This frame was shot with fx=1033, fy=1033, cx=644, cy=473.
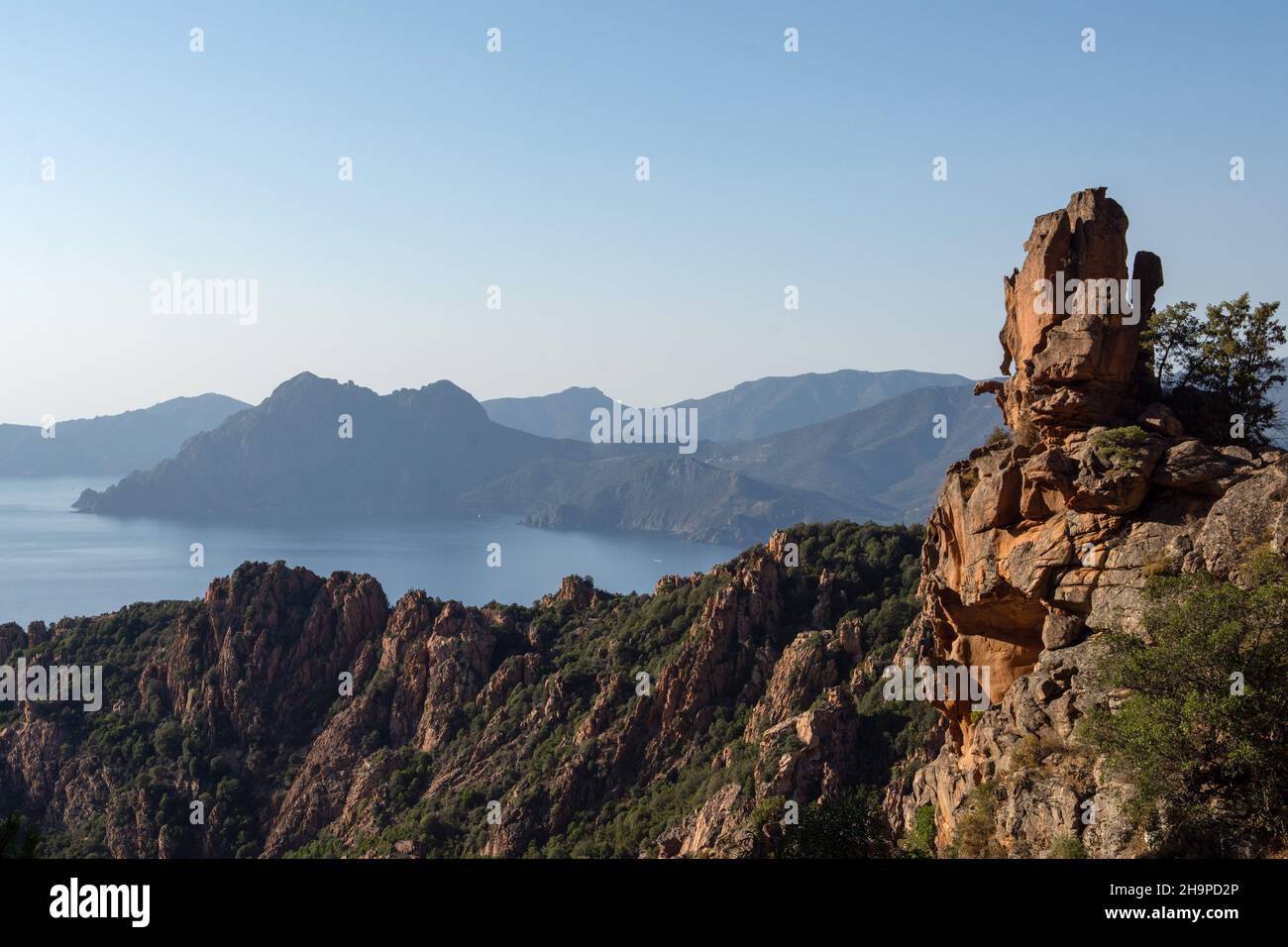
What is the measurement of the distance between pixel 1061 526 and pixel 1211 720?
7.41 m

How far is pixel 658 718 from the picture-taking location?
54.3m

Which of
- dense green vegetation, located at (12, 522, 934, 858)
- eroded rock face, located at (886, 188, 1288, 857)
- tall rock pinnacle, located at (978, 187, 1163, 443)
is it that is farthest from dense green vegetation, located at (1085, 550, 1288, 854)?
dense green vegetation, located at (12, 522, 934, 858)

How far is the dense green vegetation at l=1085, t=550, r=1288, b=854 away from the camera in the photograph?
15867 millimetres

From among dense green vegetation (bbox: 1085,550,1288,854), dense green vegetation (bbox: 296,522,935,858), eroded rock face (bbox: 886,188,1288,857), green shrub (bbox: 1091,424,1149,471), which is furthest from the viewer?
dense green vegetation (bbox: 296,522,935,858)

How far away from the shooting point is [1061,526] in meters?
23.5

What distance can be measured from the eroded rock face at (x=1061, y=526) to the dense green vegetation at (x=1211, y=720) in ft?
3.22

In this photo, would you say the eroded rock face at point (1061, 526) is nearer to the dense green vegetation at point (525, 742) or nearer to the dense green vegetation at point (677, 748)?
the dense green vegetation at point (677, 748)

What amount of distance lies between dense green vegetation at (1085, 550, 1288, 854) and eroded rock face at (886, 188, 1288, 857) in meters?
0.98

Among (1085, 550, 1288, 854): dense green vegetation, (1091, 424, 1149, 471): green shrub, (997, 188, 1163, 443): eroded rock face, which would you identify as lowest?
(1085, 550, 1288, 854): dense green vegetation

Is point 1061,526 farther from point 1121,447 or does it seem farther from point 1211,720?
point 1211,720

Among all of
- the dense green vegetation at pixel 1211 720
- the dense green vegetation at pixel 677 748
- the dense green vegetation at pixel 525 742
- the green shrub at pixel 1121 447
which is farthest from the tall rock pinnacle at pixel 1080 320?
the dense green vegetation at pixel 525 742

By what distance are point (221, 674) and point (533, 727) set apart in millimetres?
25020

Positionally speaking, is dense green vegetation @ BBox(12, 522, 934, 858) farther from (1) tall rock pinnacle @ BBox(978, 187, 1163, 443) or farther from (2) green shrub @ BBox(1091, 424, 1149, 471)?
(2) green shrub @ BBox(1091, 424, 1149, 471)
